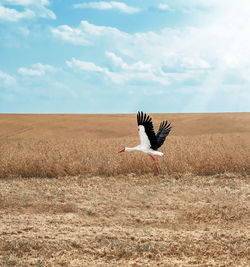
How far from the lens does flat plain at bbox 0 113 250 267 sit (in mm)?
5254

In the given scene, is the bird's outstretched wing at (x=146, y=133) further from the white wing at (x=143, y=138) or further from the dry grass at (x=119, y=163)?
the dry grass at (x=119, y=163)

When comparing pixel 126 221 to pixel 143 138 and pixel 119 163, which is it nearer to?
pixel 143 138

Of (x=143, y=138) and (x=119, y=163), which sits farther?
(x=119, y=163)

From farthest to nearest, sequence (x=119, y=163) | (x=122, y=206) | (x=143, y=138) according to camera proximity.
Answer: (x=119, y=163) < (x=122, y=206) < (x=143, y=138)

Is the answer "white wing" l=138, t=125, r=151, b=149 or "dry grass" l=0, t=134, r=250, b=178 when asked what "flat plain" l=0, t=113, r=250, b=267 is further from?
"white wing" l=138, t=125, r=151, b=149

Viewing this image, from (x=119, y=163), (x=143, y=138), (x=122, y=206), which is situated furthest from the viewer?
(x=119, y=163)

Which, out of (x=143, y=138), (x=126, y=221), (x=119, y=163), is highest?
(x=143, y=138)

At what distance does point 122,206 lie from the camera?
25.1 feet

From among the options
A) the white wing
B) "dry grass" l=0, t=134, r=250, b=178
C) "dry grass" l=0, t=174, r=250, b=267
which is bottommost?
"dry grass" l=0, t=174, r=250, b=267

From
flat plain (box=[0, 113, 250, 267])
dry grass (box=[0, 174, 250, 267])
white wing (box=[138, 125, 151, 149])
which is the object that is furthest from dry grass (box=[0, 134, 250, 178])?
white wing (box=[138, 125, 151, 149])

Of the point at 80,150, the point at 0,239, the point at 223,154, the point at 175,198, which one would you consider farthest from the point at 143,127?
the point at 80,150

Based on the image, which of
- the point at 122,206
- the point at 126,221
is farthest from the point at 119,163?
the point at 126,221

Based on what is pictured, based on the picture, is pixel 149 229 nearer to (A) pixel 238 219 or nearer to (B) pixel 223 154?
(A) pixel 238 219

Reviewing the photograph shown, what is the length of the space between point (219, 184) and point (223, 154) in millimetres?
1673
